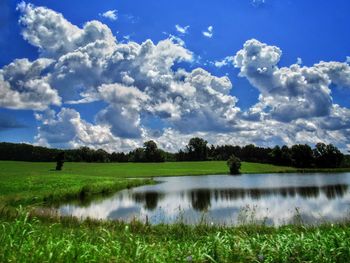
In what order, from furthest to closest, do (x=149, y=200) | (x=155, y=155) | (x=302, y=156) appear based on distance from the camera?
(x=155, y=155) → (x=302, y=156) → (x=149, y=200)

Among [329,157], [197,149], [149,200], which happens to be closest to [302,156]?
[329,157]

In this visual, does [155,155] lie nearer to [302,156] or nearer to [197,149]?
[197,149]

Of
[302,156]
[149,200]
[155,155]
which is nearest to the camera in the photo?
[149,200]

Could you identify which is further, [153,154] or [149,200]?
[153,154]

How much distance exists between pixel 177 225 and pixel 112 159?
177610 millimetres

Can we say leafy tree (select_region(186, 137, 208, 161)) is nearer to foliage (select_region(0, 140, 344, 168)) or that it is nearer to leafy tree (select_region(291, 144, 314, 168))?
foliage (select_region(0, 140, 344, 168))

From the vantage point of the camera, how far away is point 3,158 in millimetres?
156000

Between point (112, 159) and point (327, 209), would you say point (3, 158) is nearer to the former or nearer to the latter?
point (112, 159)

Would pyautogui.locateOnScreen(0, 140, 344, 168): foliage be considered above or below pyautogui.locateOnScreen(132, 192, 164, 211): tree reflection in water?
above

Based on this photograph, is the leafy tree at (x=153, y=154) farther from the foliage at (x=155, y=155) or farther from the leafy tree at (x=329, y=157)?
the leafy tree at (x=329, y=157)

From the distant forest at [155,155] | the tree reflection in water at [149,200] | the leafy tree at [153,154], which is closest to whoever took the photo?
the tree reflection in water at [149,200]

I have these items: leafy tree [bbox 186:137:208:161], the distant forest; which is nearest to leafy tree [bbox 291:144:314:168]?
the distant forest

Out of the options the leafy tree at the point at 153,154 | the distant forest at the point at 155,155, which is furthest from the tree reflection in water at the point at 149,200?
the leafy tree at the point at 153,154

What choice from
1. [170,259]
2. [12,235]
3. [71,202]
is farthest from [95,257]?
[71,202]
